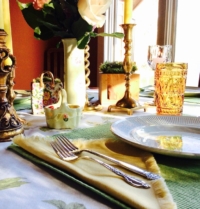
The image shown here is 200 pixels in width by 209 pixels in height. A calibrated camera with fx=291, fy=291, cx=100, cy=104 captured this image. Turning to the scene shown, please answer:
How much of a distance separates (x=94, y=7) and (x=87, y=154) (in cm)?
52

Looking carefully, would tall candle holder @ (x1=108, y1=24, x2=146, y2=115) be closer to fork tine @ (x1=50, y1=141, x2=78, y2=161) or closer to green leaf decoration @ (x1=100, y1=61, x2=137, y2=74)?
green leaf decoration @ (x1=100, y1=61, x2=137, y2=74)

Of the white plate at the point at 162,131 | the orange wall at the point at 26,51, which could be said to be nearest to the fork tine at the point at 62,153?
the white plate at the point at 162,131

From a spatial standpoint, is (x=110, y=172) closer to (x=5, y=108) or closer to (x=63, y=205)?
(x=63, y=205)

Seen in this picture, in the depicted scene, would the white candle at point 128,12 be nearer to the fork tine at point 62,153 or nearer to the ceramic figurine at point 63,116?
the ceramic figurine at point 63,116

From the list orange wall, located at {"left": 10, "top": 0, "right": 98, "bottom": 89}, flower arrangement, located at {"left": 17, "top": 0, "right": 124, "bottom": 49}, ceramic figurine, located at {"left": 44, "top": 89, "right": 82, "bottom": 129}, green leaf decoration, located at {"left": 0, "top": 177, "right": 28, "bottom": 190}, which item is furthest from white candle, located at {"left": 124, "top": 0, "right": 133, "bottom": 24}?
orange wall, located at {"left": 10, "top": 0, "right": 98, "bottom": 89}

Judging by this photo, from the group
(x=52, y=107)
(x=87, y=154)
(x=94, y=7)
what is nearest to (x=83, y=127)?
(x=52, y=107)

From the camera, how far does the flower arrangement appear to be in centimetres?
88

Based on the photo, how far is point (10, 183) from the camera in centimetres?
43

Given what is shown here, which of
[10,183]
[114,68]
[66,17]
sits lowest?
[10,183]

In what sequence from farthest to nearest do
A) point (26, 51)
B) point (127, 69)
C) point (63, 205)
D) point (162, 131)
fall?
point (26, 51), point (127, 69), point (162, 131), point (63, 205)

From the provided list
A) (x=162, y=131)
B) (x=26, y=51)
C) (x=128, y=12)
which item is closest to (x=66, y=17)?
(x=128, y=12)

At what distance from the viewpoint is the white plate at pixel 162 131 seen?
588 mm

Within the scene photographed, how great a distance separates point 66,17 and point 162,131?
50 cm

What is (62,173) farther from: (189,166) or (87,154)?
(189,166)
